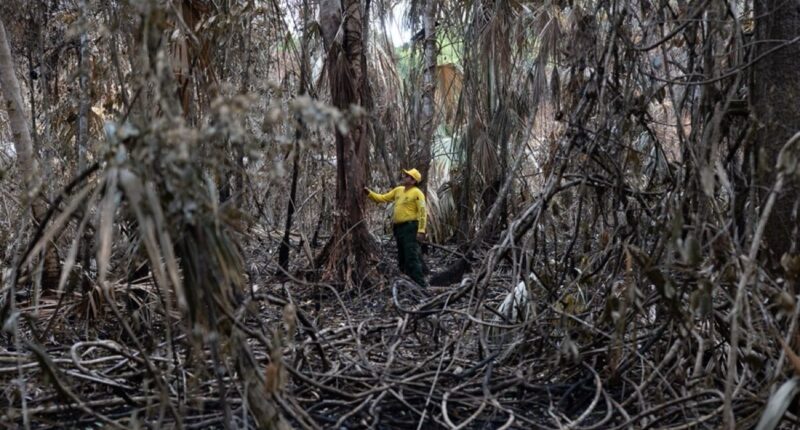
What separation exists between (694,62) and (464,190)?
6421 mm

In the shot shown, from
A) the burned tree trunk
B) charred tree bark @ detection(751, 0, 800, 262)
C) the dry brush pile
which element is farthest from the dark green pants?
charred tree bark @ detection(751, 0, 800, 262)

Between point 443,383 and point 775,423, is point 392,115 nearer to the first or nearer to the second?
point 443,383

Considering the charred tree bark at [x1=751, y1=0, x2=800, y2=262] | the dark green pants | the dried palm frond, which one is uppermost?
the dried palm frond

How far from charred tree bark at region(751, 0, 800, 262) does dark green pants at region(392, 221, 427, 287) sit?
16.8 ft

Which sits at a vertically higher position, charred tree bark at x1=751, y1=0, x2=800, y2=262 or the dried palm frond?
the dried palm frond

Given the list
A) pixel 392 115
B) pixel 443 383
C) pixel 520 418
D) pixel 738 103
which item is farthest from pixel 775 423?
pixel 392 115

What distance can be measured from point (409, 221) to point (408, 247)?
289 mm

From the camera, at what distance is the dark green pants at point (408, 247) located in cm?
824

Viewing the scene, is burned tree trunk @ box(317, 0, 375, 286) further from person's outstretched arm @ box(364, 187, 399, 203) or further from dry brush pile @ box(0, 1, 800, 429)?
dry brush pile @ box(0, 1, 800, 429)

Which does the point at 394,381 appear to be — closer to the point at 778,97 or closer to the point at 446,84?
the point at 778,97

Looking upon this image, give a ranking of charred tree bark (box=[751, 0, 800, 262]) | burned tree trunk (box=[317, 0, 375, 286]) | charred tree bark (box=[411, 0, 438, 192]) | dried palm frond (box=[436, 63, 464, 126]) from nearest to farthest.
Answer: charred tree bark (box=[751, 0, 800, 262])
burned tree trunk (box=[317, 0, 375, 286])
charred tree bark (box=[411, 0, 438, 192])
dried palm frond (box=[436, 63, 464, 126])

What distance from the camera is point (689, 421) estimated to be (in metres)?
2.88

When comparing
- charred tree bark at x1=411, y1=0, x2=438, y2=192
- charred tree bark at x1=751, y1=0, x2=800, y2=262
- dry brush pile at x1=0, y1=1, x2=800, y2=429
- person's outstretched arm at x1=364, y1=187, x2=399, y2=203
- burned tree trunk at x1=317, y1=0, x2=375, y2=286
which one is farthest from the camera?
charred tree bark at x1=411, y1=0, x2=438, y2=192

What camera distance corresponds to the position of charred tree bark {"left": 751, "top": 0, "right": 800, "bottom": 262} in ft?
10.6
